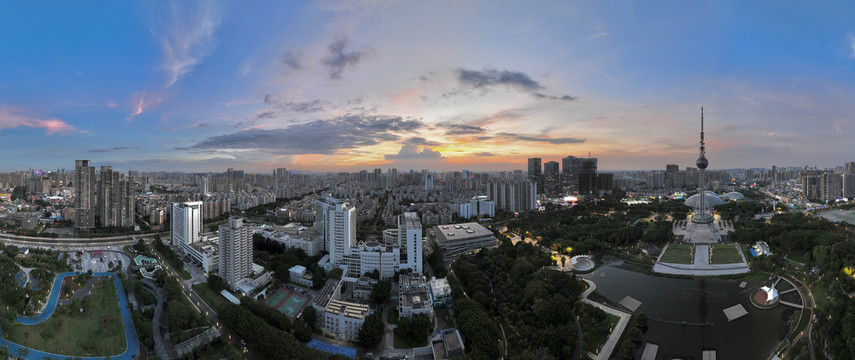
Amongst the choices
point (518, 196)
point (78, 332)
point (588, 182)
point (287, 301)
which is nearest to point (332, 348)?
point (287, 301)

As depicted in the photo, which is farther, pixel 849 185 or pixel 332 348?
pixel 849 185

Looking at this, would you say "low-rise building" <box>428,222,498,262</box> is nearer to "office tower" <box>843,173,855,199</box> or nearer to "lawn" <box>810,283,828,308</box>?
"lawn" <box>810,283,828,308</box>

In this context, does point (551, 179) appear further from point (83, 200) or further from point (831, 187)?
point (83, 200)

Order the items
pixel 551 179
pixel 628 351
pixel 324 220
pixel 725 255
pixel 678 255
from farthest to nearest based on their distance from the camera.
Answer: pixel 551 179, pixel 324 220, pixel 678 255, pixel 725 255, pixel 628 351

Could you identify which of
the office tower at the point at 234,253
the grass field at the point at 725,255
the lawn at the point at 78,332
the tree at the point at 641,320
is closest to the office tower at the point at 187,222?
the office tower at the point at 234,253

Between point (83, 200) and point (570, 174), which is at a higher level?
point (570, 174)

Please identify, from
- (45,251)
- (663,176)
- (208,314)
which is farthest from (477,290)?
(663,176)
